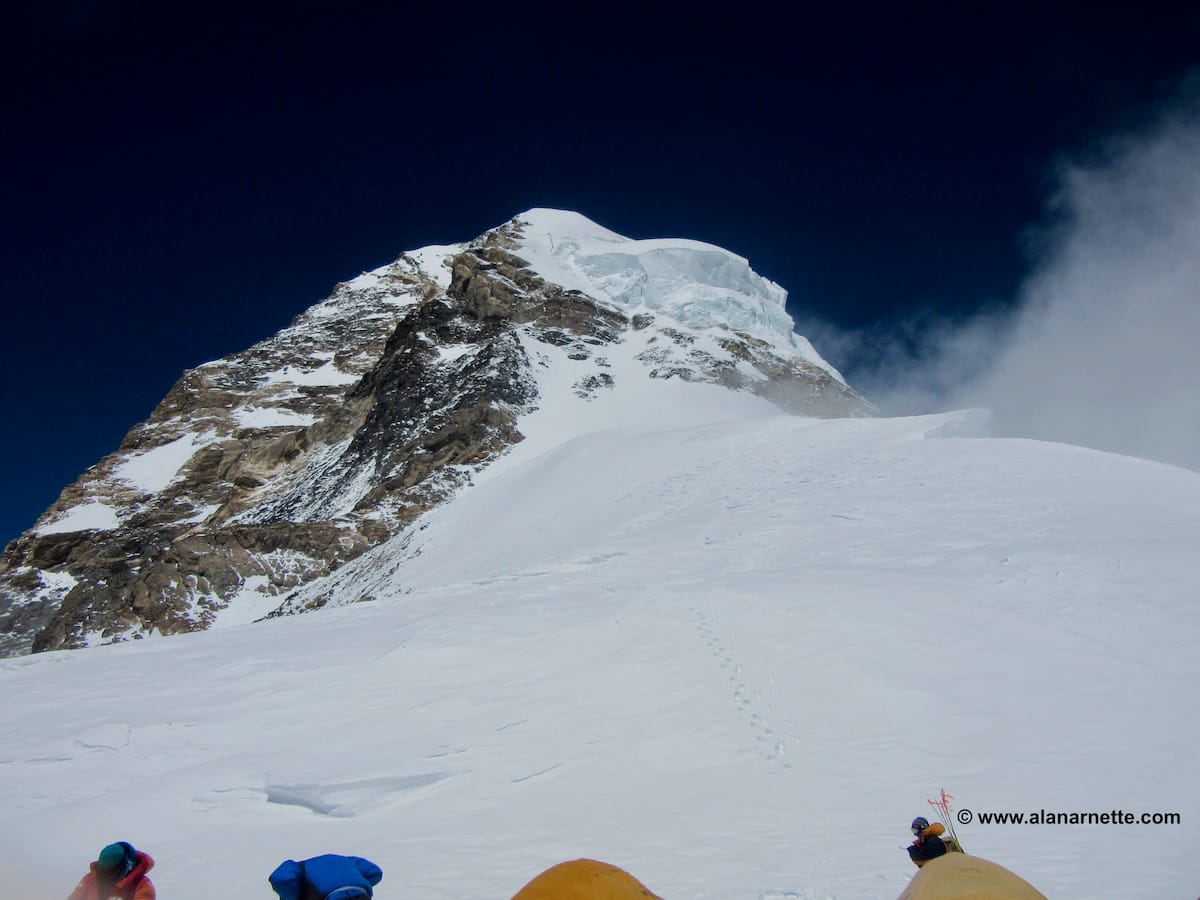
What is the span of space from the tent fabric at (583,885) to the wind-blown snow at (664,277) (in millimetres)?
76476

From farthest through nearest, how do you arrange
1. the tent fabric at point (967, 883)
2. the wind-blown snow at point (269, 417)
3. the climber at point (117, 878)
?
1. the wind-blown snow at point (269, 417)
2. the climber at point (117, 878)
3. the tent fabric at point (967, 883)

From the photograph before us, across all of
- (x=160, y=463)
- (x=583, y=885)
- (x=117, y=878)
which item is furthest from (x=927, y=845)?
(x=160, y=463)

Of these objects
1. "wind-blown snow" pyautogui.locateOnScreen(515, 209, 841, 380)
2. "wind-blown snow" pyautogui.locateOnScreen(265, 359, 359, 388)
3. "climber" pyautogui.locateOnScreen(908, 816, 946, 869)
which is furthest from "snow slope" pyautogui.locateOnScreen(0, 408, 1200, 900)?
"wind-blown snow" pyautogui.locateOnScreen(265, 359, 359, 388)

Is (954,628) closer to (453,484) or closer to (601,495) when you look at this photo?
(601,495)

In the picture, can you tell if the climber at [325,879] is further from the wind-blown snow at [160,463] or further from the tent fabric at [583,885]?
the wind-blown snow at [160,463]

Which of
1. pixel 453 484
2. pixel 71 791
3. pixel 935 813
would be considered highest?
pixel 453 484

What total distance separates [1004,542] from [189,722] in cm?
1240

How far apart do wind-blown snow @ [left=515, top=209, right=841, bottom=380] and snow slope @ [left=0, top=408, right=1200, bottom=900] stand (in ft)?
225

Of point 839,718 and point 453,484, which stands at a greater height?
point 453,484

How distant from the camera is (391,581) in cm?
2802

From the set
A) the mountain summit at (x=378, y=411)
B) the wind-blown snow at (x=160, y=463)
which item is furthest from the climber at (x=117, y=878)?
the wind-blown snow at (x=160, y=463)

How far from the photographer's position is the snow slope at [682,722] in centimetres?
543

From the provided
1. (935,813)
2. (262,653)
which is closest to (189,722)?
(262,653)

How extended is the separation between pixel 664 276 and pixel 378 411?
43950 mm
